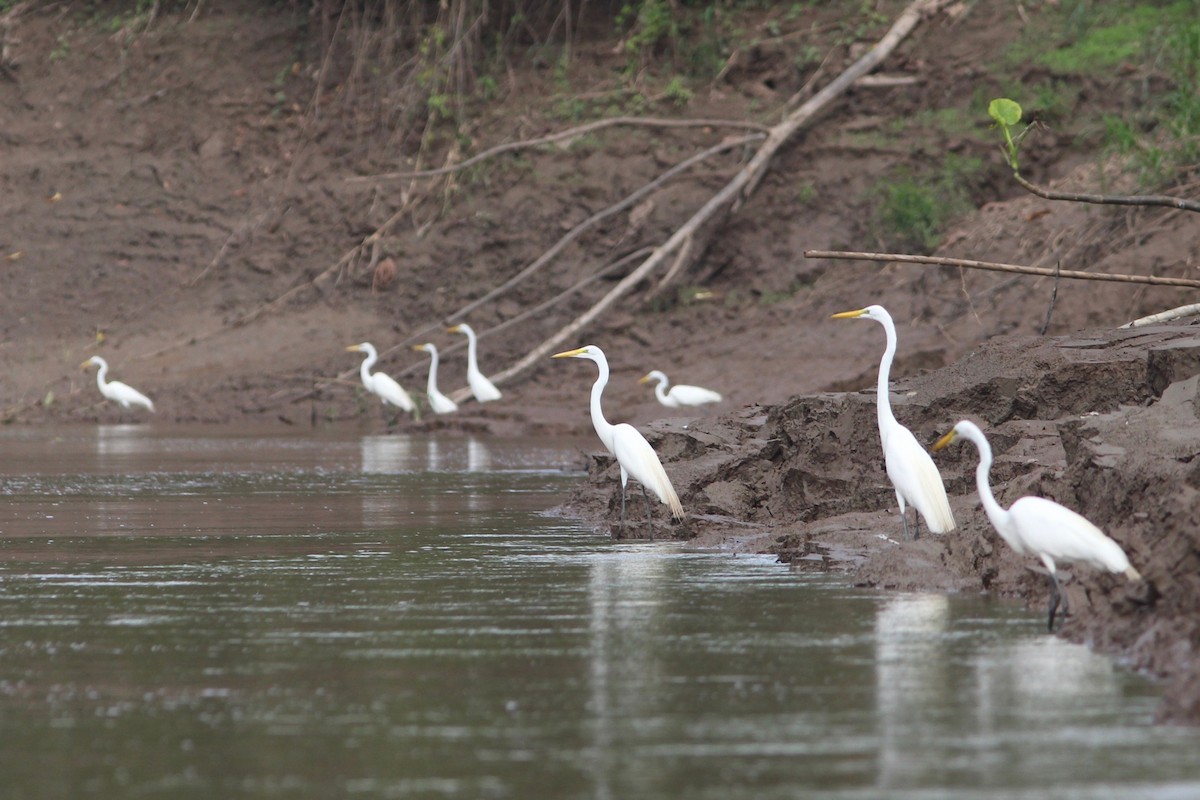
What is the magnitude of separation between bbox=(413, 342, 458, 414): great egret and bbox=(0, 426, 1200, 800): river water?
40.2 ft

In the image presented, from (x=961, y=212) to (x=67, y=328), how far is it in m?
13.1

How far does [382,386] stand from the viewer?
71.6 ft

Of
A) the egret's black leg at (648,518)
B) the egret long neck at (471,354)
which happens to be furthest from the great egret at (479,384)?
the egret's black leg at (648,518)

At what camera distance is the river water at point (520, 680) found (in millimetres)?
4426

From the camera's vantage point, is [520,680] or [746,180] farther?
[746,180]

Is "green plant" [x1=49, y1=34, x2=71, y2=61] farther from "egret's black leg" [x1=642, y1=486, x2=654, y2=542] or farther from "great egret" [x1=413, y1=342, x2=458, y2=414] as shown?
"egret's black leg" [x1=642, y1=486, x2=654, y2=542]

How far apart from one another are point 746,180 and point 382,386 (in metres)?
5.50

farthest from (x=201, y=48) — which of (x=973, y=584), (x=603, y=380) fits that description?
(x=973, y=584)

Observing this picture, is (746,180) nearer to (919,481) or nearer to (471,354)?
(471,354)

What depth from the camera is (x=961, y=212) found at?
21.9 metres

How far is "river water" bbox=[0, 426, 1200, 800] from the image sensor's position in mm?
4426

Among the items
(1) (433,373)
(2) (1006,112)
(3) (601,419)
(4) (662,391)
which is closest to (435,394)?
(1) (433,373)

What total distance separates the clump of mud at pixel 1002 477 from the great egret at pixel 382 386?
30.9 ft

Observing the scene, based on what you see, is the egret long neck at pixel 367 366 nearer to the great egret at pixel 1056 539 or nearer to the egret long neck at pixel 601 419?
the egret long neck at pixel 601 419
